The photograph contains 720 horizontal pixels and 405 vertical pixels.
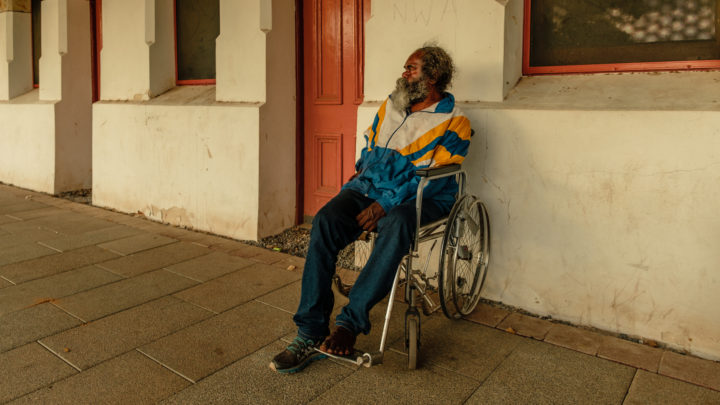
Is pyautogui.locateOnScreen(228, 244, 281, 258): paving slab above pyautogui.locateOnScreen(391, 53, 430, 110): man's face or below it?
below

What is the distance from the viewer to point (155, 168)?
243 inches

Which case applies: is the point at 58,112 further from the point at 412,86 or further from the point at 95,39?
the point at 412,86

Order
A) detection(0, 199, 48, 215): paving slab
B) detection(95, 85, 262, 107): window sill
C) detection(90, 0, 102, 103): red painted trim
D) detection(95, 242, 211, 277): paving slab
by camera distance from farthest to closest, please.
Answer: detection(90, 0, 102, 103): red painted trim < detection(0, 199, 48, 215): paving slab < detection(95, 85, 262, 107): window sill < detection(95, 242, 211, 277): paving slab

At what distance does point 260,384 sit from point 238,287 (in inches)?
57.2

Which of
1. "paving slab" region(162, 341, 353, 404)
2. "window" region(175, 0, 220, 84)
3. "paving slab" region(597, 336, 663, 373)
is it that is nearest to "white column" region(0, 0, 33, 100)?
"window" region(175, 0, 220, 84)

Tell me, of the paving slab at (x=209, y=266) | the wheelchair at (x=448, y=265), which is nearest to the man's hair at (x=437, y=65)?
the wheelchair at (x=448, y=265)

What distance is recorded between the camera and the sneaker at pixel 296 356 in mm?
2902

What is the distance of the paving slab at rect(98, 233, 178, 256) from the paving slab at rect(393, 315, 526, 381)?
9.37ft

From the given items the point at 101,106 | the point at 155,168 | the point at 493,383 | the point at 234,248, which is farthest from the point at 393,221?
the point at 101,106

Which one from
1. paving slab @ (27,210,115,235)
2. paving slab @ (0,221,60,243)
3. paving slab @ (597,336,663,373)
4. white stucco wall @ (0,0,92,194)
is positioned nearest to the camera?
paving slab @ (597,336,663,373)

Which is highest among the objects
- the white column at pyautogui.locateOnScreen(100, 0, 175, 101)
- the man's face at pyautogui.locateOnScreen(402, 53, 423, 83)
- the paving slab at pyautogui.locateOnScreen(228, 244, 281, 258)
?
the white column at pyautogui.locateOnScreen(100, 0, 175, 101)

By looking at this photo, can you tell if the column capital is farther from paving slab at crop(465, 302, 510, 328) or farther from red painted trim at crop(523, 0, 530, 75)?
paving slab at crop(465, 302, 510, 328)

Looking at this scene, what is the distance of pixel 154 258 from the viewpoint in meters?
4.88

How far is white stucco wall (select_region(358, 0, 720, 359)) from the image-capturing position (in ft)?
10.3
